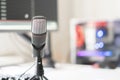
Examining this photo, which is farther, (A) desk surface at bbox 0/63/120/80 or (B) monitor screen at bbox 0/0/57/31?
(B) monitor screen at bbox 0/0/57/31

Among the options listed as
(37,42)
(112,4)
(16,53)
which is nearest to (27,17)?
(16,53)

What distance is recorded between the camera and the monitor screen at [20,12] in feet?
3.70

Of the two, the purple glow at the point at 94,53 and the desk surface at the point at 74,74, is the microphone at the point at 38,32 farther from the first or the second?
the purple glow at the point at 94,53

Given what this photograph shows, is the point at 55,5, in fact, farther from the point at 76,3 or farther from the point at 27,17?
the point at 76,3

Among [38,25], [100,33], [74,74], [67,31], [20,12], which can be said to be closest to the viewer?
[38,25]

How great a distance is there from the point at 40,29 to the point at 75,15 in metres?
1.31

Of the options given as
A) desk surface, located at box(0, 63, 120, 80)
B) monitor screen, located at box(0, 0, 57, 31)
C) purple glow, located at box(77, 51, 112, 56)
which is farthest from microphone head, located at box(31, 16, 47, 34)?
purple glow, located at box(77, 51, 112, 56)

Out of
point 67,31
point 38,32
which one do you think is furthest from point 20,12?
point 67,31

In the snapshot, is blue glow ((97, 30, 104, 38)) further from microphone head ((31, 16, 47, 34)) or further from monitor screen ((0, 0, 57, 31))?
microphone head ((31, 16, 47, 34))

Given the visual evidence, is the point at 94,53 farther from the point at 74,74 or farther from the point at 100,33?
the point at 74,74

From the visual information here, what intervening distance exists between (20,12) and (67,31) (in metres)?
0.83

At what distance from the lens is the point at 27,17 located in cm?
121

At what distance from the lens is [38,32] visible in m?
0.69

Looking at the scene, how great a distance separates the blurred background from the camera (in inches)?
46.6
